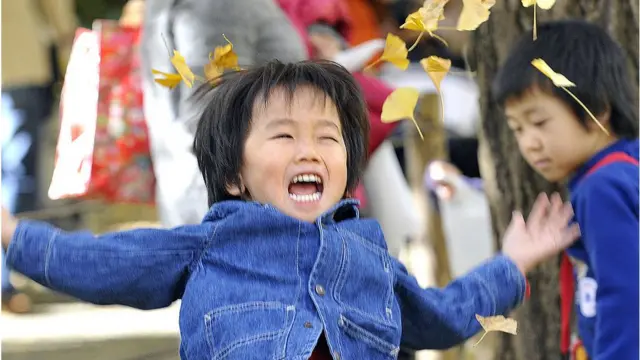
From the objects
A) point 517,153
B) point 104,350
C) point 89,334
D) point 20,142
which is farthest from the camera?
point 20,142

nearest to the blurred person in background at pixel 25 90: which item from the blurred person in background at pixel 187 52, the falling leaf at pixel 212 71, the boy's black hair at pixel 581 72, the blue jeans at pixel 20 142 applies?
the blue jeans at pixel 20 142

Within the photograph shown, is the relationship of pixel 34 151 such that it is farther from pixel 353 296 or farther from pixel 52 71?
pixel 353 296

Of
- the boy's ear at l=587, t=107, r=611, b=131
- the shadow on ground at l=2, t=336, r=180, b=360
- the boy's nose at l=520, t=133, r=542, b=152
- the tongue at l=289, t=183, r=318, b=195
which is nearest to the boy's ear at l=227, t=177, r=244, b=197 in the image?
the tongue at l=289, t=183, r=318, b=195

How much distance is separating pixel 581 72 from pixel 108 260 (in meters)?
1.38

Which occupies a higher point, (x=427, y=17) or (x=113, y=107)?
(x=427, y=17)

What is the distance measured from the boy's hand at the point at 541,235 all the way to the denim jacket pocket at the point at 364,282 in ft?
1.42

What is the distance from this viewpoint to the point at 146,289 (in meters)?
2.10

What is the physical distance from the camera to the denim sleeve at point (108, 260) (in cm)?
204

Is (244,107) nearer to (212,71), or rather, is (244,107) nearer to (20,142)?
(212,71)

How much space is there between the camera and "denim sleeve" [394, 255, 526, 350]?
2320mm

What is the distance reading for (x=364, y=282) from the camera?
2188mm

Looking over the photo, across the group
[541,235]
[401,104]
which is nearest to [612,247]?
[541,235]

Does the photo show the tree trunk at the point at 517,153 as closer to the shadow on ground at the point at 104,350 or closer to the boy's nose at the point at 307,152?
the boy's nose at the point at 307,152

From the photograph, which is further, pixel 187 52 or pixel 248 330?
pixel 187 52
